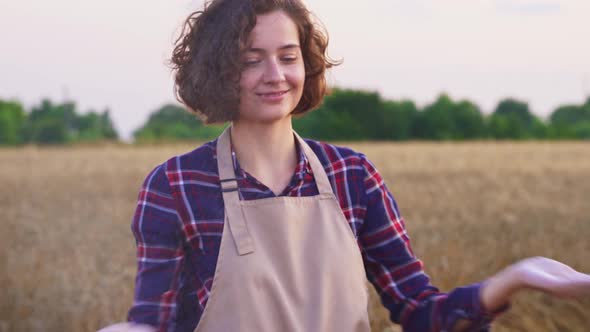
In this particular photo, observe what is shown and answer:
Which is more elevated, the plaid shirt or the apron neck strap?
the apron neck strap

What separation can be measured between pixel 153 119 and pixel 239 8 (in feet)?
81.7

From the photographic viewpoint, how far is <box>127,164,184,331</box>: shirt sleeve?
1.42 meters

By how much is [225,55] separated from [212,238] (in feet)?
1.04

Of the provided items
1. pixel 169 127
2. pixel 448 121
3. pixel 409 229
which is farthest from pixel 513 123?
pixel 409 229

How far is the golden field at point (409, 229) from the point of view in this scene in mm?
3012

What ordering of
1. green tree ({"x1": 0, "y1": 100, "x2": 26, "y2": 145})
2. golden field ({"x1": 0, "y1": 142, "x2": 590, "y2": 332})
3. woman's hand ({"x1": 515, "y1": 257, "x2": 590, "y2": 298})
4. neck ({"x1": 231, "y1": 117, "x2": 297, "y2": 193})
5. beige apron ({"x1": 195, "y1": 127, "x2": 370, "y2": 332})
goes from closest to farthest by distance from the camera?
woman's hand ({"x1": 515, "y1": 257, "x2": 590, "y2": 298})
beige apron ({"x1": 195, "y1": 127, "x2": 370, "y2": 332})
neck ({"x1": 231, "y1": 117, "x2": 297, "y2": 193})
golden field ({"x1": 0, "y1": 142, "x2": 590, "y2": 332})
green tree ({"x1": 0, "y1": 100, "x2": 26, "y2": 145})

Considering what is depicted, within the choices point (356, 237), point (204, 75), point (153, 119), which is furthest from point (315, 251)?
point (153, 119)

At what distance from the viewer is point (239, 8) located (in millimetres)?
1482

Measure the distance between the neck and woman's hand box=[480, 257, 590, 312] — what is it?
399mm

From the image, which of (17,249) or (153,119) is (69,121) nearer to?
(153,119)

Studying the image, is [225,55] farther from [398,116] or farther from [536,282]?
[398,116]

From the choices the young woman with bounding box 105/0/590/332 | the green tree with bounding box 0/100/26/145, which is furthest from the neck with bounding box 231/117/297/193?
the green tree with bounding box 0/100/26/145

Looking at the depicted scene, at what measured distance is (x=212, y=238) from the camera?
1.43 m

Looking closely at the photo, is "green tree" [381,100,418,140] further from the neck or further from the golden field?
the neck
